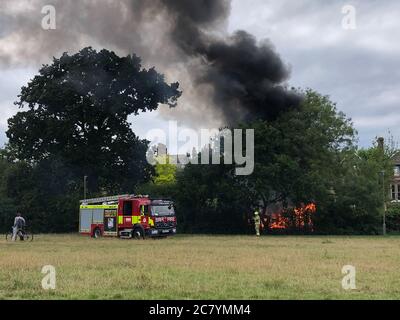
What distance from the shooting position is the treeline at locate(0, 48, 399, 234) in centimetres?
4481

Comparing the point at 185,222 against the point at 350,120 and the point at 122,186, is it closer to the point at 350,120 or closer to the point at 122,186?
the point at 122,186

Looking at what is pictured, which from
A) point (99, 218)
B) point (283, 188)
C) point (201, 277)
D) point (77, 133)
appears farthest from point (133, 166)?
point (201, 277)

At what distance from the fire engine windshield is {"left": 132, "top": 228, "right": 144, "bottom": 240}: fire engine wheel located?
4.54 feet

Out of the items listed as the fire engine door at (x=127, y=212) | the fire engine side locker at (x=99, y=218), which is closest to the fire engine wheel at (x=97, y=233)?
the fire engine side locker at (x=99, y=218)

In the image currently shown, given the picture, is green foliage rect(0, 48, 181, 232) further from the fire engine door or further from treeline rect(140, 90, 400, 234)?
the fire engine door

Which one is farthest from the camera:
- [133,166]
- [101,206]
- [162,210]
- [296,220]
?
[133,166]

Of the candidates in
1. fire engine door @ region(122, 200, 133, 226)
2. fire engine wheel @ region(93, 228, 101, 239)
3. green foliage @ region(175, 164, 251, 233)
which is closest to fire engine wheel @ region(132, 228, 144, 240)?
fire engine door @ region(122, 200, 133, 226)

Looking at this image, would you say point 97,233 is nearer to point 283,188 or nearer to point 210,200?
point 210,200

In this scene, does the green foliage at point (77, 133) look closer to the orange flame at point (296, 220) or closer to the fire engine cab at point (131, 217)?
the fire engine cab at point (131, 217)

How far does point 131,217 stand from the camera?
1474 inches

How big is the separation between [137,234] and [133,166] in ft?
52.2

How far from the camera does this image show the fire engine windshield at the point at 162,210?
120ft
